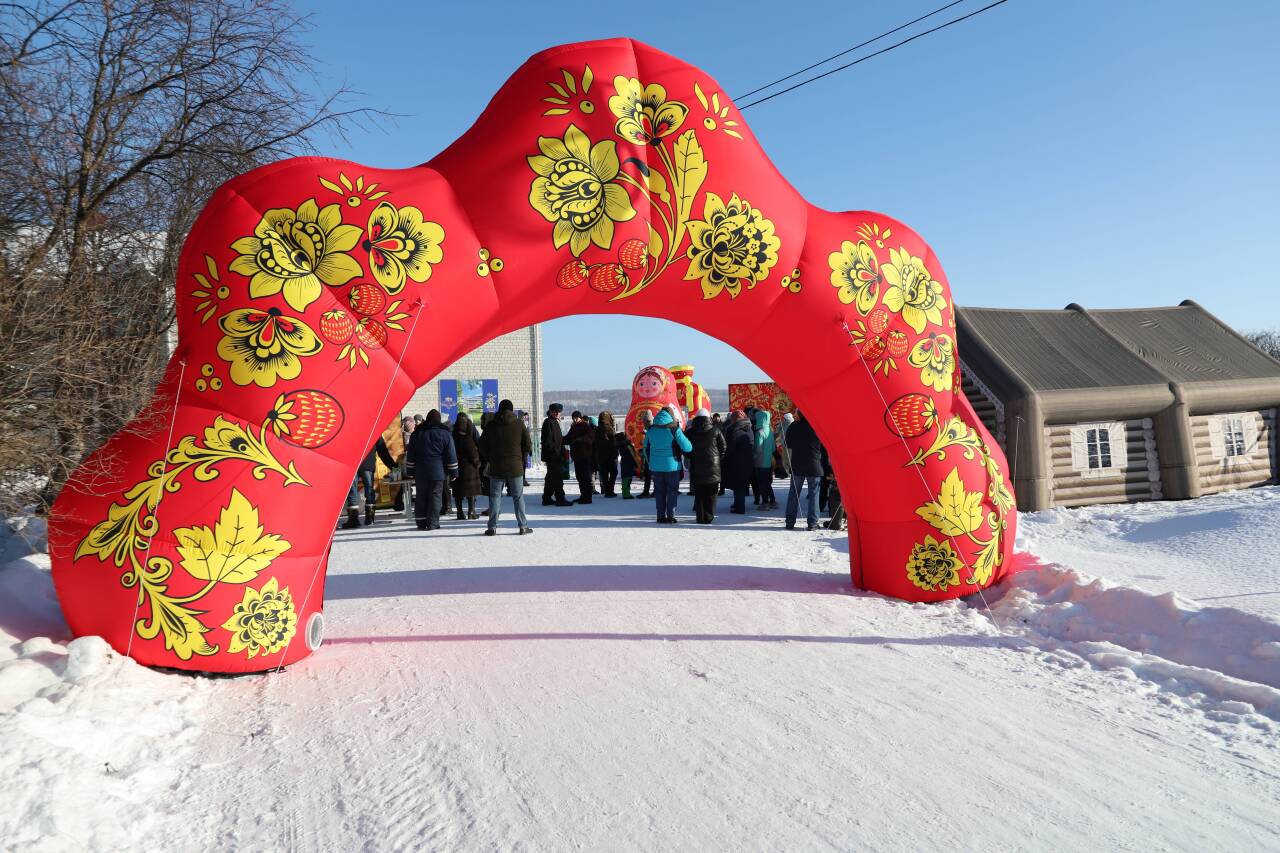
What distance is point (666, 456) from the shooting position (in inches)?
445

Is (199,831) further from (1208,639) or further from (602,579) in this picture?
(1208,639)

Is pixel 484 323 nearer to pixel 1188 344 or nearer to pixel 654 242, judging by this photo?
pixel 654 242

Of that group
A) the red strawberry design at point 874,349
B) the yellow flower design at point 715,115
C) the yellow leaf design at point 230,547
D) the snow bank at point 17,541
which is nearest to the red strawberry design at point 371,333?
the yellow leaf design at point 230,547

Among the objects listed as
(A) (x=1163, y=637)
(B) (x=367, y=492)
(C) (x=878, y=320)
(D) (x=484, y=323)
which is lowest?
(A) (x=1163, y=637)

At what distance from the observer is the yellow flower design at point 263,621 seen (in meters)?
4.49

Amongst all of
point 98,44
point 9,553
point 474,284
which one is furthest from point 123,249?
point 474,284

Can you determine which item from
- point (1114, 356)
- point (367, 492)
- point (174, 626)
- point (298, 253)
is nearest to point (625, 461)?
point (367, 492)

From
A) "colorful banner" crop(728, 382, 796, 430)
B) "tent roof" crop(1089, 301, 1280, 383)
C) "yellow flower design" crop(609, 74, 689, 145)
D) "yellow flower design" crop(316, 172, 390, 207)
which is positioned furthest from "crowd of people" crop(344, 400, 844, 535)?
"colorful banner" crop(728, 382, 796, 430)

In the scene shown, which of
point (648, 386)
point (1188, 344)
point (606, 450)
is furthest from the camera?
point (648, 386)

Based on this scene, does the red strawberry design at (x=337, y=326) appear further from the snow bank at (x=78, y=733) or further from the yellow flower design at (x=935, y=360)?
the yellow flower design at (x=935, y=360)

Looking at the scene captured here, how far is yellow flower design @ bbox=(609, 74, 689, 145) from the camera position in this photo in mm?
5645

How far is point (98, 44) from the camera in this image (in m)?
6.52

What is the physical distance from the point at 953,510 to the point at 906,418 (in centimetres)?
81

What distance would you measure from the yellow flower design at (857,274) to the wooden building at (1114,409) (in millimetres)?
6961
